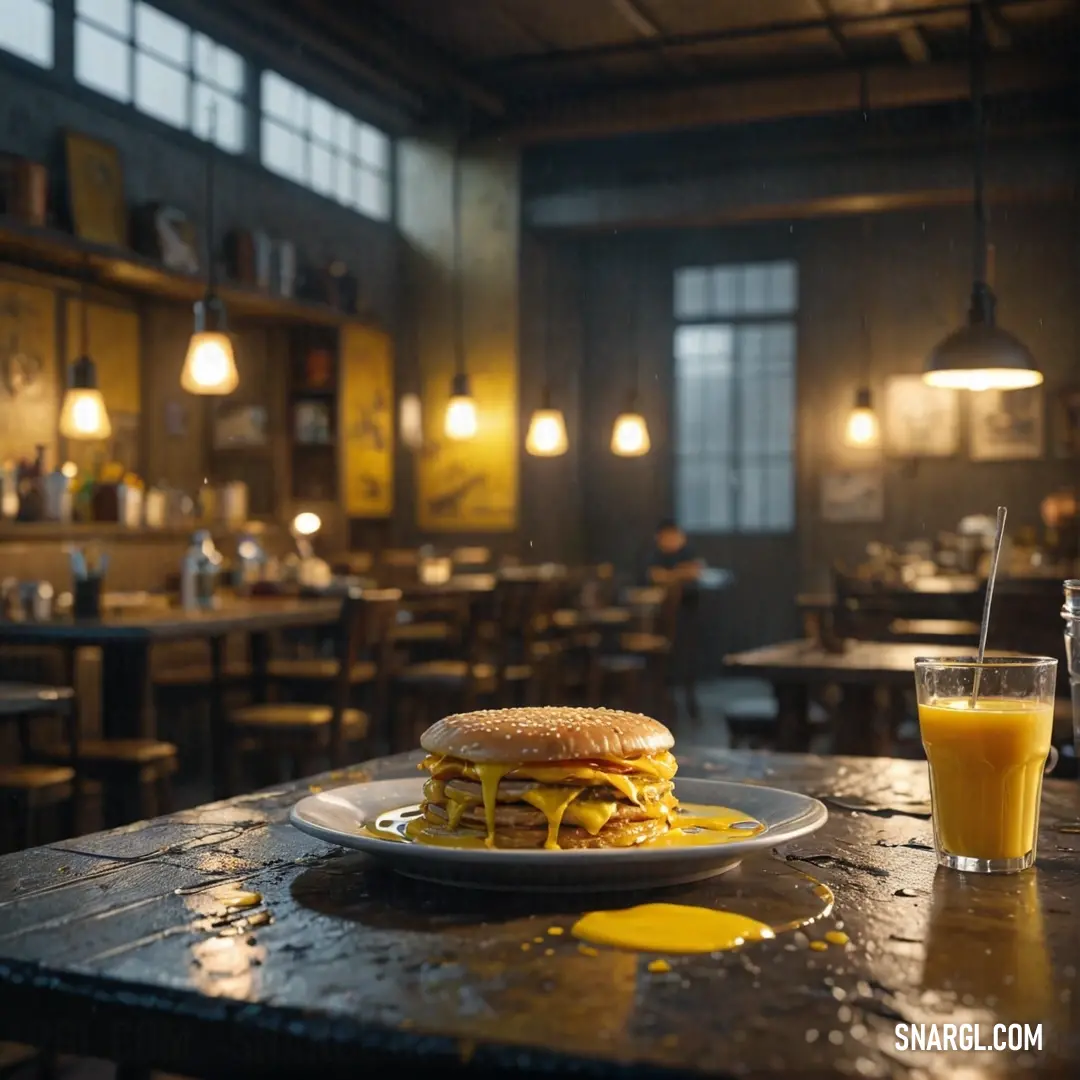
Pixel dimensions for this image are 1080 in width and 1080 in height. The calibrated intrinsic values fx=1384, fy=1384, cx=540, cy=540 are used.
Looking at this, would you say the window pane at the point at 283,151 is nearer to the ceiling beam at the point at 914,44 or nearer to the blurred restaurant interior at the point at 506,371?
the blurred restaurant interior at the point at 506,371

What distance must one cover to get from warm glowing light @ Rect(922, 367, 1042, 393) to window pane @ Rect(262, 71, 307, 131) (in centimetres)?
537

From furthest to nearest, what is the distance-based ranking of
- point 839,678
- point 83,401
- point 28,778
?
point 83,401 < point 28,778 < point 839,678

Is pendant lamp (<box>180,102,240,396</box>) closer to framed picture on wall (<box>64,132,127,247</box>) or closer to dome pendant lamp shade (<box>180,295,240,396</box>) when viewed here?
dome pendant lamp shade (<box>180,295,240,396</box>)

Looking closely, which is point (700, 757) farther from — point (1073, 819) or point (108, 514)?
point (108, 514)

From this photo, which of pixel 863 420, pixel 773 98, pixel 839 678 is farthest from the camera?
pixel 773 98

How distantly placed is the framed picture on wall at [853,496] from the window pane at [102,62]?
6.69 metres

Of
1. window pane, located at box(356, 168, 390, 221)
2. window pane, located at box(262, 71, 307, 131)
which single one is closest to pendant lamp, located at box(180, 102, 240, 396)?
window pane, located at box(262, 71, 307, 131)

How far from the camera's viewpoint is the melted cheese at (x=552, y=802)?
3.67 feet

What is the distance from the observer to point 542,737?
3.76 ft

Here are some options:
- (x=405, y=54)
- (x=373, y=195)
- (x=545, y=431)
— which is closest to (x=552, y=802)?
(x=545, y=431)

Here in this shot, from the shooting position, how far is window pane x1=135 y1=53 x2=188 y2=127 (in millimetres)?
7520

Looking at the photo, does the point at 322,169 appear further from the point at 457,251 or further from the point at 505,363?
the point at 505,363

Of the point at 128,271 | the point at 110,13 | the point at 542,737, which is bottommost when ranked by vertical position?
the point at 542,737

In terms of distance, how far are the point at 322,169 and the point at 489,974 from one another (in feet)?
29.9
